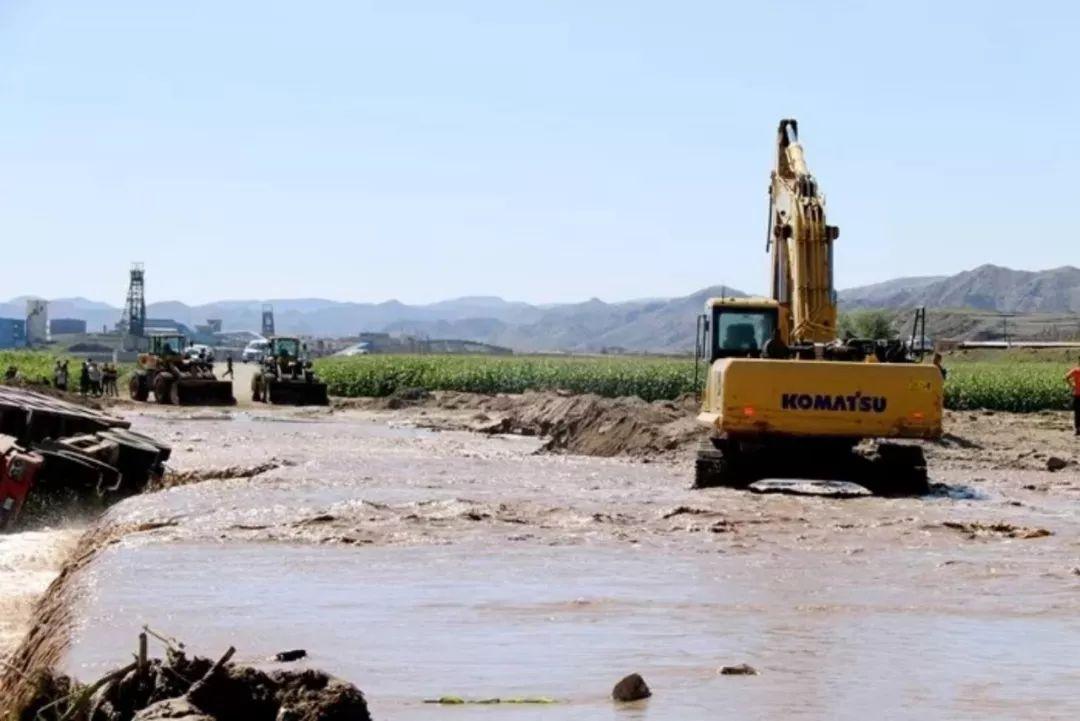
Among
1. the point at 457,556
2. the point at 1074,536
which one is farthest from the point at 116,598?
the point at 1074,536

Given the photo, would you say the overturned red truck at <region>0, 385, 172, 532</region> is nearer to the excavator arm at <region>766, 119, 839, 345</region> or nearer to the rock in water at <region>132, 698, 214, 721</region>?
the excavator arm at <region>766, 119, 839, 345</region>

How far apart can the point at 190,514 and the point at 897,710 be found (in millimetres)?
11570

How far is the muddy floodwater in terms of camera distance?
9477 mm

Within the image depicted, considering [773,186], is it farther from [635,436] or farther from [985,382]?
[985,382]

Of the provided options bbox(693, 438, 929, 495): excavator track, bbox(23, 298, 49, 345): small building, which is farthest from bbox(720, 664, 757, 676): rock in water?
bbox(23, 298, 49, 345): small building

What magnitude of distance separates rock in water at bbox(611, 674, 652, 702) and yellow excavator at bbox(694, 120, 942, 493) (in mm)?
12089

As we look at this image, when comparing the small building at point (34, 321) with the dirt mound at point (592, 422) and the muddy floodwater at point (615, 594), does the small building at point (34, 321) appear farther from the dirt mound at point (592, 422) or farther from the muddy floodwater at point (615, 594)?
the muddy floodwater at point (615, 594)

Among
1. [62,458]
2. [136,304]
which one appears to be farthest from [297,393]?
[136,304]

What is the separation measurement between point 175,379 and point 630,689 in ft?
152

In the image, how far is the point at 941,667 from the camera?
1020 cm

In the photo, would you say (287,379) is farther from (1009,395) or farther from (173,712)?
(173,712)

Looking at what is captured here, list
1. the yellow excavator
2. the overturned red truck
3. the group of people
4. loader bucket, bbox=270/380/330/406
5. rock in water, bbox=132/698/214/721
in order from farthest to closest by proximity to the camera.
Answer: the group of people, loader bucket, bbox=270/380/330/406, the yellow excavator, the overturned red truck, rock in water, bbox=132/698/214/721

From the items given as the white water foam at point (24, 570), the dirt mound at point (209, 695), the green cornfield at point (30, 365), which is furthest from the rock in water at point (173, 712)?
the green cornfield at point (30, 365)

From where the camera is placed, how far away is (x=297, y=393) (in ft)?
179
